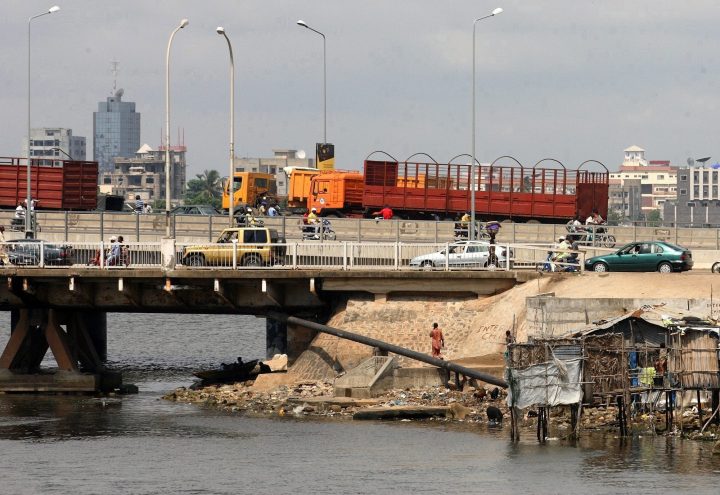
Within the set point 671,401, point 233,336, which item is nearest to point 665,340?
point 671,401

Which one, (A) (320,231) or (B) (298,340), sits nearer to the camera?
(B) (298,340)

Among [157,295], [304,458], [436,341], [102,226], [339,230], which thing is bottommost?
[304,458]

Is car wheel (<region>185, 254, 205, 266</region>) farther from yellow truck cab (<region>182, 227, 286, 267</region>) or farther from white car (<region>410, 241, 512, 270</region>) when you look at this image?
white car (<region>410, 241, 512, 270</region>)

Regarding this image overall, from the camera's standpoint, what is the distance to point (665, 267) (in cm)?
5447

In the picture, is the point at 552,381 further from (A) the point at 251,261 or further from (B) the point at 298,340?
(A) the point at 251,261

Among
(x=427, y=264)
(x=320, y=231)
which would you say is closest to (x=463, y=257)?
(x=427, y=264)

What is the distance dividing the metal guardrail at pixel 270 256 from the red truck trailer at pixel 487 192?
2068 cm

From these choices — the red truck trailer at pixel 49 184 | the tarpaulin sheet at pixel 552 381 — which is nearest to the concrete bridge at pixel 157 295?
the tarpaulin sheet at pixel 552 381

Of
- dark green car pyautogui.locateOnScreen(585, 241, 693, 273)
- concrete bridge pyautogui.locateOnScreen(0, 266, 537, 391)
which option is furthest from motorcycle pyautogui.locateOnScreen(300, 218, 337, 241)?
dark green car pyautogui.locateOnScreen(585, 241, 693, 273)

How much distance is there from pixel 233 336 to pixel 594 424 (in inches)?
1925

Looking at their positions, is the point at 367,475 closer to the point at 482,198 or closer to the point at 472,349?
the point at 472,349

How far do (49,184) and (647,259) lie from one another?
34.4m

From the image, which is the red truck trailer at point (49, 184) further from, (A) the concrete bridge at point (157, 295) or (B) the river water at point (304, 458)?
(B) the river water at point (304, 458)

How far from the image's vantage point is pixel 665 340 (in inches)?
1666
